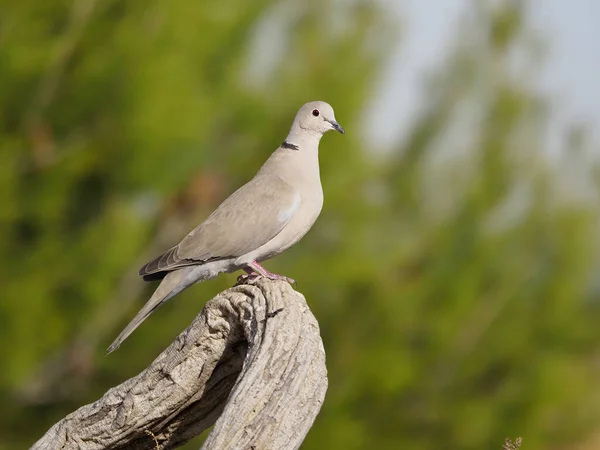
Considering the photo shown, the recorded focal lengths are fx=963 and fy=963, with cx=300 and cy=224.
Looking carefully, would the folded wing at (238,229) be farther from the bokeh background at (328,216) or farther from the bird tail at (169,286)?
the bokeh background at (328,216)

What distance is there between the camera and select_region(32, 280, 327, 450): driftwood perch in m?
2.48

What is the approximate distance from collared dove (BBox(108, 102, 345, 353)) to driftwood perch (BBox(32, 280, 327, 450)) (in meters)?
0.54

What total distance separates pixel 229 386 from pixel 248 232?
79cm

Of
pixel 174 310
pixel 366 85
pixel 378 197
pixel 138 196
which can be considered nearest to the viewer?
pixel 138 196

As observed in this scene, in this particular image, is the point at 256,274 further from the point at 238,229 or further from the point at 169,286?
the point at 169,286

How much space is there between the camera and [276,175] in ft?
12.1

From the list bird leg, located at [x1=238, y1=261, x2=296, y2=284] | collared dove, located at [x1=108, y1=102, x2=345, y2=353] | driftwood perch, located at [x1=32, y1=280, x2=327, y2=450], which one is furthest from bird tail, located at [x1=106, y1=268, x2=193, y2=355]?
driftwood perch, located at [x1=32, y1=280, x2=327, y2=450]

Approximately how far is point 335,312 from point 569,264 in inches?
89.5

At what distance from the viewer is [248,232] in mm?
3537

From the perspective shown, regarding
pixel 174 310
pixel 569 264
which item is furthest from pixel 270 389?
pixel 569 264

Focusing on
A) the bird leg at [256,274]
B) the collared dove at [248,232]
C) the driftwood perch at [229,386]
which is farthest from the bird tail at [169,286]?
the driftwood perch at [229,386]

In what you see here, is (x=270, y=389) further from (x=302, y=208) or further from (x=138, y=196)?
(x=138, y=196)

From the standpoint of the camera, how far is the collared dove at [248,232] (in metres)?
3.48

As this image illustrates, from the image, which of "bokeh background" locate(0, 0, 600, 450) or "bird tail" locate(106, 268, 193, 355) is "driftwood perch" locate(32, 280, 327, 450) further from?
"bokeh background" locate(0, 0, 600, 450)
